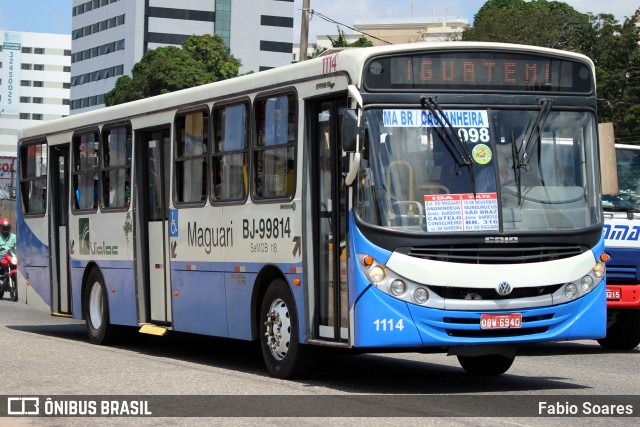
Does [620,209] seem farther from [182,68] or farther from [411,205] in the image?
[182,68]

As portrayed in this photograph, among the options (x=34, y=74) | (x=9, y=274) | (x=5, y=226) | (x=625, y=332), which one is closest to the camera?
(x=625, y=332)

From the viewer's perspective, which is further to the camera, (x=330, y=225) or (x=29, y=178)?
(x=29, y=178)

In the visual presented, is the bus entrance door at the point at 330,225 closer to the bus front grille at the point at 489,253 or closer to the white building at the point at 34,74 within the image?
the bus front grille at the point at 489,253

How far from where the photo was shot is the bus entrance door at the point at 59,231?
1927 cm

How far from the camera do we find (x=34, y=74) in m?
194

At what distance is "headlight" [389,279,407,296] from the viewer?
11.3m

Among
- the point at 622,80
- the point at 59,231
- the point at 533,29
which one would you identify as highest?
the point at 533,29

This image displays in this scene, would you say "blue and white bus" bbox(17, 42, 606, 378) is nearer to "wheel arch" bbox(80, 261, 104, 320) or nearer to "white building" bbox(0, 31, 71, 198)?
"wheel arch" bbox(80, 261, 104, 320)

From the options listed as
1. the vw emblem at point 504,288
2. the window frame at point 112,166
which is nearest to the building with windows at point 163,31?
the window frame at point 112,166

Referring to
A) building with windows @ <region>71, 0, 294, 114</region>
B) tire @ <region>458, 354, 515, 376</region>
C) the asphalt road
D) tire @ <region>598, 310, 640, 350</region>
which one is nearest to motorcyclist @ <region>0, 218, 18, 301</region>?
the asphalt road

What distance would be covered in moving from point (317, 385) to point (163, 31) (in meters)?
118

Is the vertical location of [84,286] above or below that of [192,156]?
below

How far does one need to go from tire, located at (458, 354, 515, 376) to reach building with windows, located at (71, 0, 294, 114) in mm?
115577

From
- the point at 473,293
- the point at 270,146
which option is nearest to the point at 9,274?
the point at 270,146
